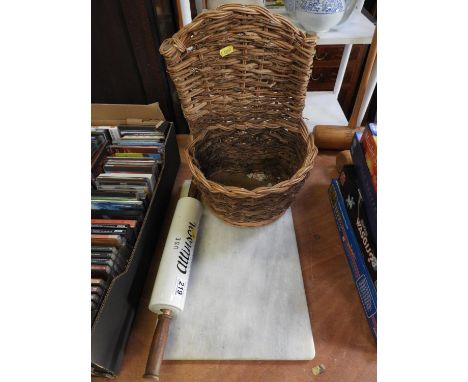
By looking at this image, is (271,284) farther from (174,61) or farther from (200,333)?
(174,61)

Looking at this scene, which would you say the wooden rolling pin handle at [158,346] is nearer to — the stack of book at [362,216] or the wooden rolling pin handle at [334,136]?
the stack of book at [362,216]

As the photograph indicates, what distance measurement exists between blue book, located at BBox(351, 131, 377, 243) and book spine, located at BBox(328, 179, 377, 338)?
0.06 metres

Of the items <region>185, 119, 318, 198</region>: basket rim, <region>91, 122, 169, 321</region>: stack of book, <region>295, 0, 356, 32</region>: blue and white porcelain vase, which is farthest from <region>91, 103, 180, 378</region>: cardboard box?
<region>295, 0, 356, 32</region>: blue and white porcelain vase

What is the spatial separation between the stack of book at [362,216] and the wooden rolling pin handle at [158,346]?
11.5 inches

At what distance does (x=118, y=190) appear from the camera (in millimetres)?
523

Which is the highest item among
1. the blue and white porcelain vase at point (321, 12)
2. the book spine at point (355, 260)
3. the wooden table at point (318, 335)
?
the blue and white porcelain vase at point (321, 12)

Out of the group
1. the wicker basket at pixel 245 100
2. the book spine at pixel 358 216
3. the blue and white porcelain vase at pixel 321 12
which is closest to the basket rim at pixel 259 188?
the wicker basket at pixel 245 100

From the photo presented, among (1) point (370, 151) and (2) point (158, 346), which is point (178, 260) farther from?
(1) point (370, 151)

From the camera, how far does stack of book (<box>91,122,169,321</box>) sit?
1.41ft

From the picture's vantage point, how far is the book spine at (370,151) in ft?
1.49

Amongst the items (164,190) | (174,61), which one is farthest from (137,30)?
(164,190)

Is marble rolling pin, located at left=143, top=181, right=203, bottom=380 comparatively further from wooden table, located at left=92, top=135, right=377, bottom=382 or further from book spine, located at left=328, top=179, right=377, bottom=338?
book spine, located at left=328, top=179, right=377, bottom=338

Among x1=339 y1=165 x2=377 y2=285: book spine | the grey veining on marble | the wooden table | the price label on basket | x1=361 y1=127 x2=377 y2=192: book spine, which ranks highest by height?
the price label on basket
